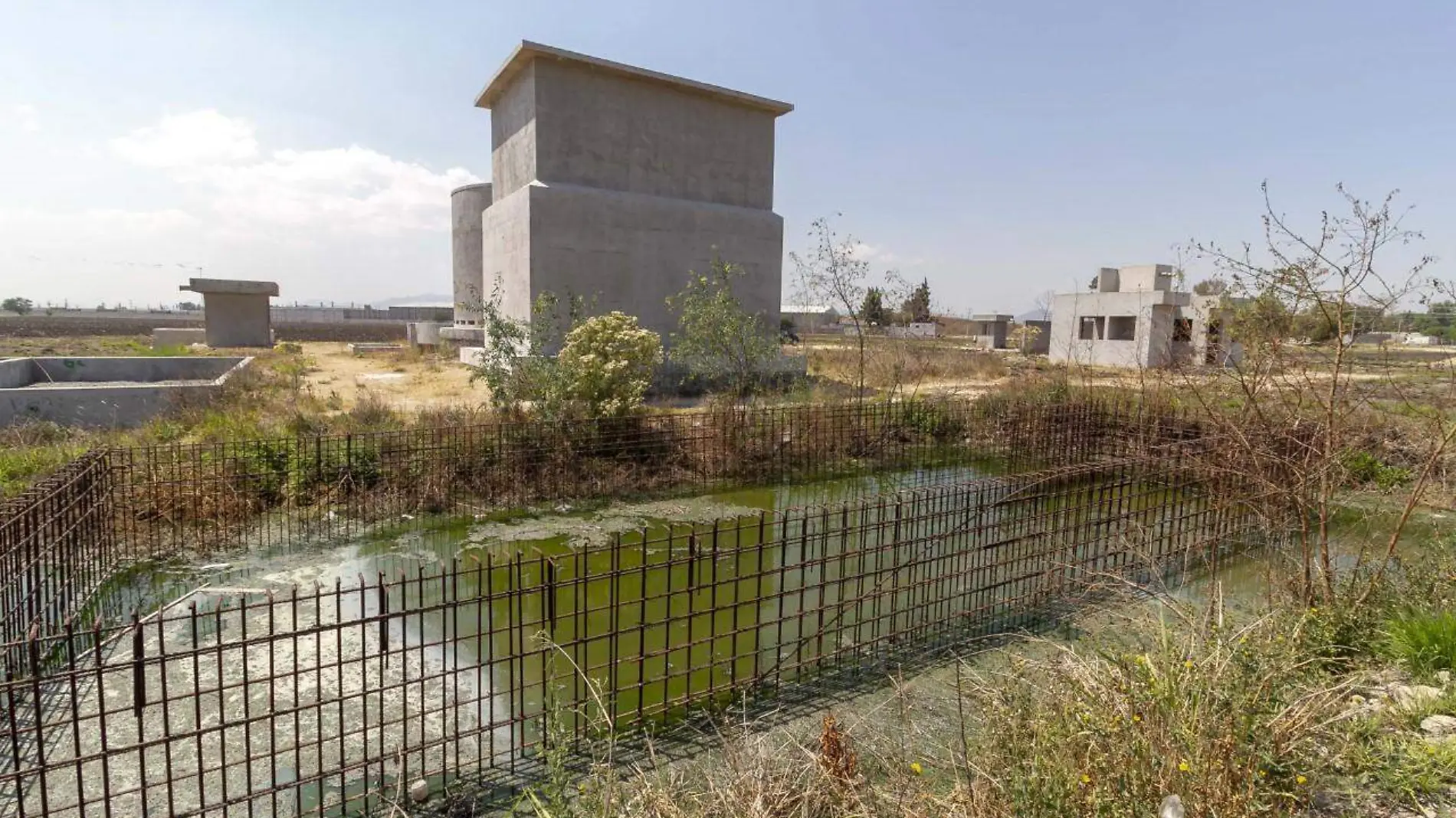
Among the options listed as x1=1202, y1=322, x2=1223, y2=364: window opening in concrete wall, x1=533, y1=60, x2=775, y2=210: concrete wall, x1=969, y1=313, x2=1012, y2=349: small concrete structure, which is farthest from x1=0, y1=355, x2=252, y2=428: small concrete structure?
x1=969, y1=313, x2=1012, y2=349: small concrete structure

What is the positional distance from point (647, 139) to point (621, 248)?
3304 mm

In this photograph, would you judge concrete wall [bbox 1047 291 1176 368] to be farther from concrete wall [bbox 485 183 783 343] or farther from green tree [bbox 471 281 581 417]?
green tree [bbox 471 281 581 417]

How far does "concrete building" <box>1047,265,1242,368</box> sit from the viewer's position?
3306 centimetres

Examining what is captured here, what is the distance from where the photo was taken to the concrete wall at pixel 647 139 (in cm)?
2005

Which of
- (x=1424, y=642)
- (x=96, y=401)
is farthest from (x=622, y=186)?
(x=1424, y=642)

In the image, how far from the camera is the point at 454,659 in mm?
4902

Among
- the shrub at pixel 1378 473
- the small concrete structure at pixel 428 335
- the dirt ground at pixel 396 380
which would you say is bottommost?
the shrub at pixel 1378 473

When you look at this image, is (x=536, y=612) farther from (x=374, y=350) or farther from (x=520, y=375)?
(x=374, y=350)

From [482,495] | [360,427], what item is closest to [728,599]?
[482,495]

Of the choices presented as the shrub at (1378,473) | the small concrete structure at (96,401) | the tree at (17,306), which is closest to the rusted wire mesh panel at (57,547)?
the small concrete structure at (96,401)

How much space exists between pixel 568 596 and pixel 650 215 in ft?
50.9

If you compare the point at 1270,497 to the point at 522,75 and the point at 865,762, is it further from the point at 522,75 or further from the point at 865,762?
the point at 522,75

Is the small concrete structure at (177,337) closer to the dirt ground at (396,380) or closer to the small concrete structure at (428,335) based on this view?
the dirt ground at (396,380)

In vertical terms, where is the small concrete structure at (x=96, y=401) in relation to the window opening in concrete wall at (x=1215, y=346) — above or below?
below
